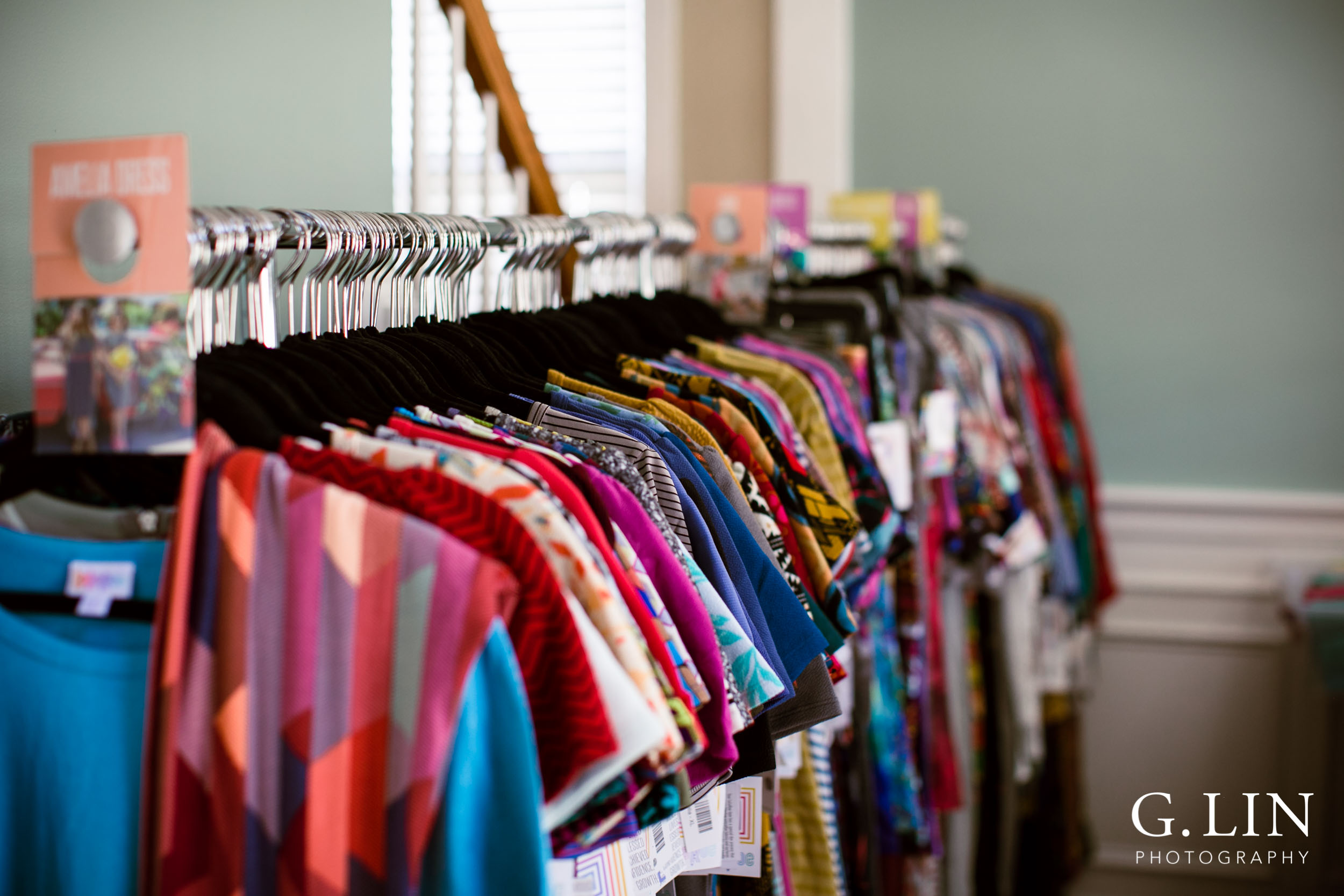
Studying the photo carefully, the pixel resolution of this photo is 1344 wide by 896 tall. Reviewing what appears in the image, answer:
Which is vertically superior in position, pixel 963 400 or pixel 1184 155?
pixel 1184 155

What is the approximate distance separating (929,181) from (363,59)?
97.2 inches

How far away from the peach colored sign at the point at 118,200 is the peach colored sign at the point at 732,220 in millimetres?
1235

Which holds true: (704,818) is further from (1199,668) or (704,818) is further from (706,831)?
(1199,668)

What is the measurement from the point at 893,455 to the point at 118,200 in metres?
1.24

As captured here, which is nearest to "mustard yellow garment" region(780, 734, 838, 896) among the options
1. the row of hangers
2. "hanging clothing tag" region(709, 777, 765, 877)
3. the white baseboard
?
"hanging clothing tag" region(709, 777, 765, 877)

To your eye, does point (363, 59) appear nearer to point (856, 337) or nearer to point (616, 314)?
point (616, 314)

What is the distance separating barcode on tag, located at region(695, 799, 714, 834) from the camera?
40.8 inches

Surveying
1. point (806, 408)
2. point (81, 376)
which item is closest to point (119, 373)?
point (81, 376)

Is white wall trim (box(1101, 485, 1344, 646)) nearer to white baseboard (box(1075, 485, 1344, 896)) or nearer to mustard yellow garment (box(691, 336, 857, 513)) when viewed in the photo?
white baseboard (box(1075, 485, 1344, 896))

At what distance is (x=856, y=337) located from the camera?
1938mm

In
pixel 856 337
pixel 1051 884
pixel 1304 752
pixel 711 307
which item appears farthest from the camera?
pixel 1304 752

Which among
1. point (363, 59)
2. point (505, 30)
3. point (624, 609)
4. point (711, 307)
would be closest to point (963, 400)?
point (711, 307)

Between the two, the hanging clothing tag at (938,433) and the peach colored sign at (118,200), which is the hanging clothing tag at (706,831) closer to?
the peach colored sign at (118,200)

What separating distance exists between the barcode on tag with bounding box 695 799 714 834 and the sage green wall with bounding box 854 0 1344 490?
9.20 feet
